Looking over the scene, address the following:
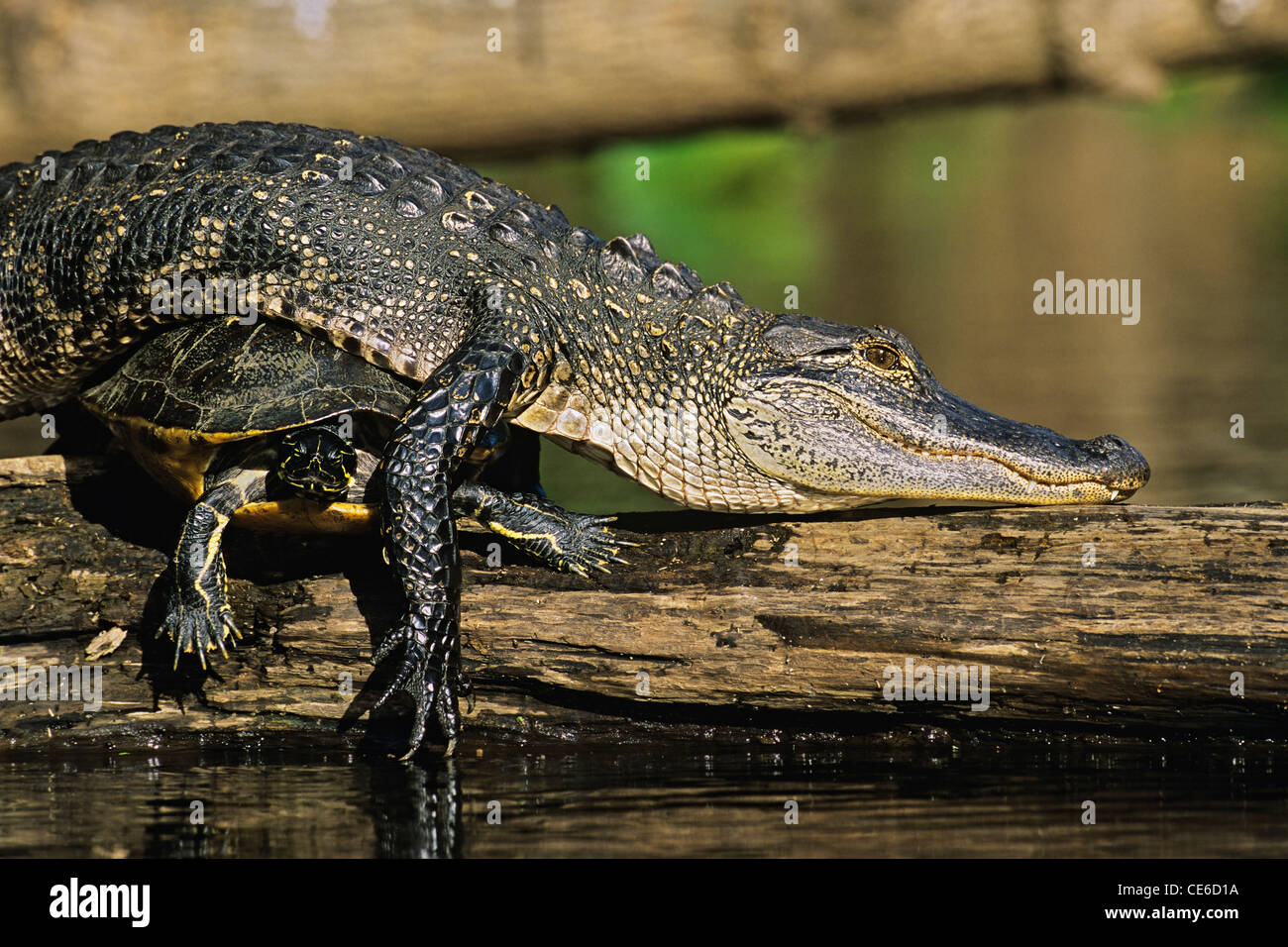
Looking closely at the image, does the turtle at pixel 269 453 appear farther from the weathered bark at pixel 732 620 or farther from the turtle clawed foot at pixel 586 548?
the weathered bark at pixel 732 620

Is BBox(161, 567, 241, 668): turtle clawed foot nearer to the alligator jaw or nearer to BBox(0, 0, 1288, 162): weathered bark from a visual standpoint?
the alligator jaw

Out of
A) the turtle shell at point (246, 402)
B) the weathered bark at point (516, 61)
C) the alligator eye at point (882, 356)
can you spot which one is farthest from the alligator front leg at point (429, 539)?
the weathered bark at point (516, 61)

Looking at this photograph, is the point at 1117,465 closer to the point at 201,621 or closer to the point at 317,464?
the point at 317,464

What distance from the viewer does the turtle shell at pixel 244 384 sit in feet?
16.1

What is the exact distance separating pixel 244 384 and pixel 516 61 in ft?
10.7

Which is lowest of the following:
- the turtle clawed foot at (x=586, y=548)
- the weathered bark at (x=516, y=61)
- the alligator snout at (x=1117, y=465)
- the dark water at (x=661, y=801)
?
the dark water at (x=661, y=801)

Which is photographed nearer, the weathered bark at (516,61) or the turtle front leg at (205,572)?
the turtle front leg at (205,572)

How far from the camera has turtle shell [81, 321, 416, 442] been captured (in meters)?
4.89

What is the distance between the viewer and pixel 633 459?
5.26 m

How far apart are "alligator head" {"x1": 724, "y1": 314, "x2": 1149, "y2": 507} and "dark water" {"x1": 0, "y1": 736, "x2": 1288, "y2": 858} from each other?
2.83ft

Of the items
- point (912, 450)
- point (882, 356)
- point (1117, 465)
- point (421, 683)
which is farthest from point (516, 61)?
point (1117, 465)

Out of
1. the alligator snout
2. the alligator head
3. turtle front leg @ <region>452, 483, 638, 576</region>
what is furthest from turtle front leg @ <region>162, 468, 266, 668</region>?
the alligator snout

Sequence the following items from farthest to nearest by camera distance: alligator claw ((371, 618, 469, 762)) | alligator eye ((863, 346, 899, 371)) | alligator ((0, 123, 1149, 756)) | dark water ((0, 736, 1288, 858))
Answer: alligator eye ((863, 346, 899, 371))
alligator ((0, 123, 1149, 756))
alligator claw ((371, 618, 469, 762))
dark water ((0, 736, 1288, 858))

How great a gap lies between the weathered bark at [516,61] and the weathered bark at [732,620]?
10.3 ft
